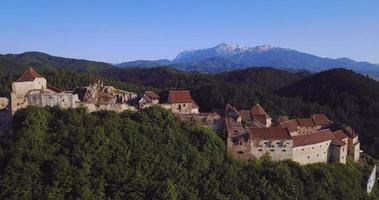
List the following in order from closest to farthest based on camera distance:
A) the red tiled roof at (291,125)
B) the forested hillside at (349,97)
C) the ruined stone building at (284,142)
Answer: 1. the ruined stone building at (284,142)
2. the red tiled roof at (291,125)
3. the forested hillside at (349,97)

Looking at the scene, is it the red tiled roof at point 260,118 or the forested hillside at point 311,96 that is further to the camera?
the forested hillside at point 311,96

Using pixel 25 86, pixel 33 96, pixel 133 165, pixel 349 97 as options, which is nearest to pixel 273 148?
pixel 133 165

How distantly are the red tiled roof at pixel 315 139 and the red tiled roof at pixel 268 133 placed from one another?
6.62 ft

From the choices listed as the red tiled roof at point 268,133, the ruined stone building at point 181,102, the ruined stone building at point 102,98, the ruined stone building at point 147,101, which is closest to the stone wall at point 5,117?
the ruined stone building at point 102,98

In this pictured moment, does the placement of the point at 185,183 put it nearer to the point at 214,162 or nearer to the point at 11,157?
the point at 214,162

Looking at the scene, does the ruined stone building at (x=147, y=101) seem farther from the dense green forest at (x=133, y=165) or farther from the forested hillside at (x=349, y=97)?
the forested hillside at (x=349, y=97)

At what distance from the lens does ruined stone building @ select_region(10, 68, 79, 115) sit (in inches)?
1761

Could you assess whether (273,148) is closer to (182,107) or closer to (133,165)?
(182,107)

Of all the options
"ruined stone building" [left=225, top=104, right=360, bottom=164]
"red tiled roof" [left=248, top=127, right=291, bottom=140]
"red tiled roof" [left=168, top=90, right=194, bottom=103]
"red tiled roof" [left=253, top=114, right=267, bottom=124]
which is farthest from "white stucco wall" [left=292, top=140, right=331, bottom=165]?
"red tiled roof" [left=168, top=90, right=194, bottom=103]

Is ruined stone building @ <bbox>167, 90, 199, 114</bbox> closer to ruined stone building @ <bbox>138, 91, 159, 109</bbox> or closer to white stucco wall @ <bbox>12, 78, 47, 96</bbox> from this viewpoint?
ruined stone building @ <bbox>138, 91, 159, 109</bbox>

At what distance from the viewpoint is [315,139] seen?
5288 cm

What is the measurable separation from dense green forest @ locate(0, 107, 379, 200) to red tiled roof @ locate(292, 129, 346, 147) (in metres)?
2.84

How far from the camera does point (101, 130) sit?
43281 millimetres

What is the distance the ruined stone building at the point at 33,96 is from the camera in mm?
44719
